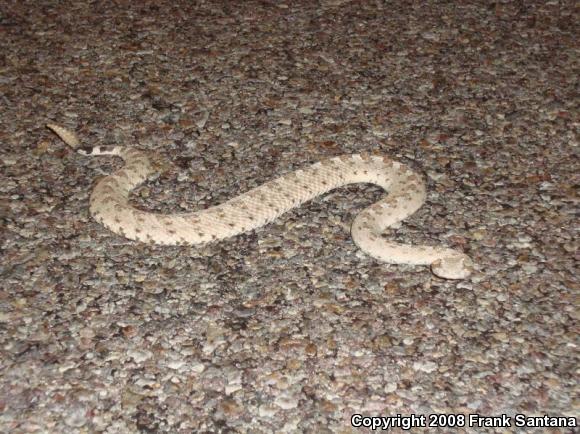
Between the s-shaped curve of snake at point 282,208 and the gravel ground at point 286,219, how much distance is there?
11 centimetres

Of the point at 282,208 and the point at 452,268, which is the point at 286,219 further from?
the point at 452,268

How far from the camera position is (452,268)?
573 centimetres

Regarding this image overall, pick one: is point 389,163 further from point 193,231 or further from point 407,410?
point 407,410

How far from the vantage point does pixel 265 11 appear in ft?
33.0

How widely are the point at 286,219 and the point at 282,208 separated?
11 cm

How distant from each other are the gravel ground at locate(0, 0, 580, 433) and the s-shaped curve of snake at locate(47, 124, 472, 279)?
0.11 metres

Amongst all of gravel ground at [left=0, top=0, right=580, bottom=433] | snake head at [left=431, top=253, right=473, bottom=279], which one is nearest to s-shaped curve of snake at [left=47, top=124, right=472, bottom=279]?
snake head at [left=431, top=253, right=473, bottom=279]

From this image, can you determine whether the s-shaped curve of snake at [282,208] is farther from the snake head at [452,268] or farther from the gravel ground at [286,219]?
the gravel ground at [286,219]

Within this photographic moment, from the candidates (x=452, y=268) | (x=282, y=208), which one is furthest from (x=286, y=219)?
(x=452, y=268)

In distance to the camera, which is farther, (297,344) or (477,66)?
(477,66)

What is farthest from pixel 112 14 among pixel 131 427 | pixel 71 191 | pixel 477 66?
pixel 131 427

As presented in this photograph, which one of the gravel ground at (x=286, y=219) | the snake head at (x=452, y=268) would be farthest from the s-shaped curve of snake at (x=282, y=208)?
the gravel ground at (x=286, y=219)

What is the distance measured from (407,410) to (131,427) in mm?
1787

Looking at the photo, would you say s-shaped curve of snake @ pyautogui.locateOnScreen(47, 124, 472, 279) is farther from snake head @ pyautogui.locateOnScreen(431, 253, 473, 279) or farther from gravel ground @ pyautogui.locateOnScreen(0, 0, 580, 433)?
gravel ground @ pyautogui.locateOnScreen(0, 0, 580, 433)
